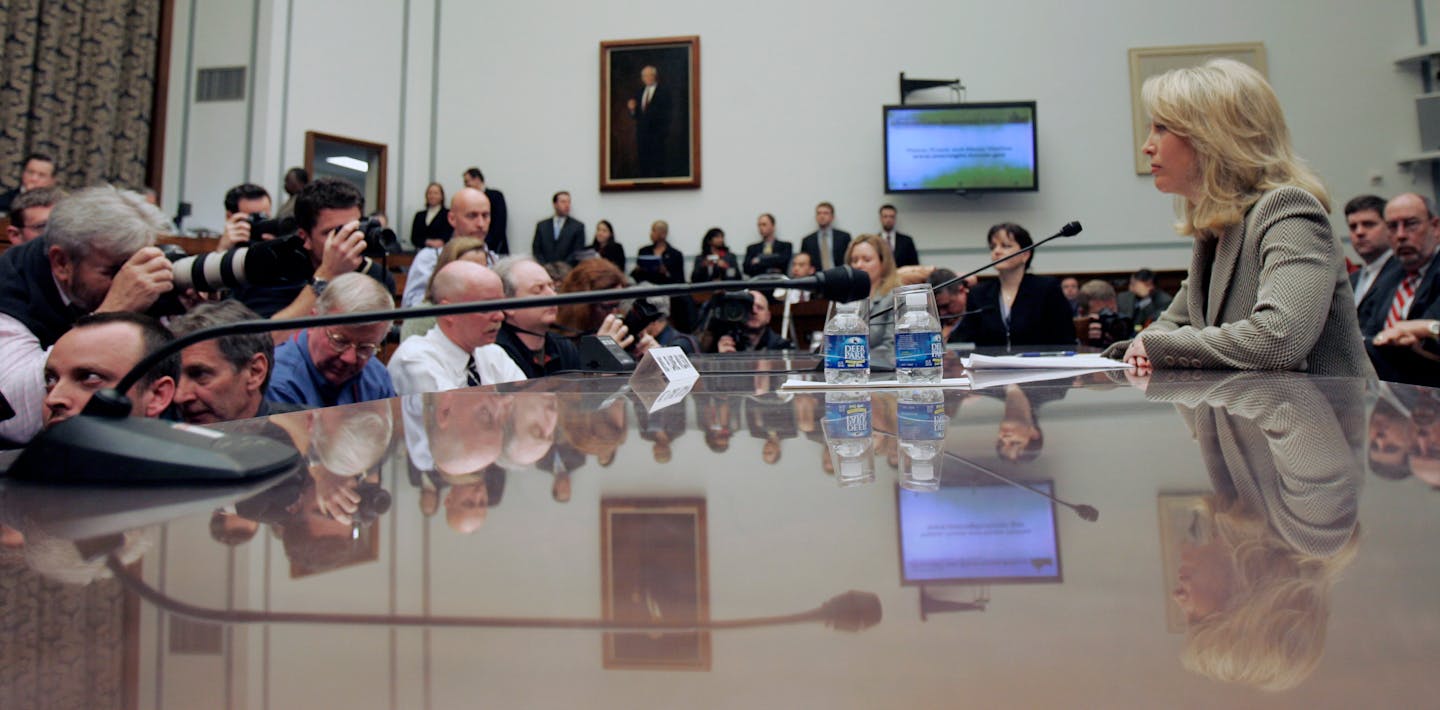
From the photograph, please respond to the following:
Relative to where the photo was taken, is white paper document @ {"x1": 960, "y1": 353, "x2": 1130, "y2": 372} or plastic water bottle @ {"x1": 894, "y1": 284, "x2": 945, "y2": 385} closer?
plastic water bottle @ {"x1": 894, "y1": 284, "x2": 945, "y2": 385}

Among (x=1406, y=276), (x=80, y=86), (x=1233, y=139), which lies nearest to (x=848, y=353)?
(x=1233, y=139)

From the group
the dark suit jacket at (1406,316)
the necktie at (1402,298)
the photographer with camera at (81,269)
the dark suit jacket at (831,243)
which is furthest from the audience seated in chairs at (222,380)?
the dark suit jacket at (831,243)

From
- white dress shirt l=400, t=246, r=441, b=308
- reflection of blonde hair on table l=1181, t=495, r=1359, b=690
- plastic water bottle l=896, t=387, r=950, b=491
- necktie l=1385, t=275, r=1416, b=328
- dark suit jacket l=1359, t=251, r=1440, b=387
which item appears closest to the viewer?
reflection of blonde hair on table l=1181, t=495, r=1359, b=690

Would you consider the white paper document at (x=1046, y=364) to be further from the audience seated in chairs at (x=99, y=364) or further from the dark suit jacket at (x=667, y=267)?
the dark suit jacket at (x=667, y=267)

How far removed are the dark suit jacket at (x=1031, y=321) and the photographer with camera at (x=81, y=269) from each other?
2.40 m

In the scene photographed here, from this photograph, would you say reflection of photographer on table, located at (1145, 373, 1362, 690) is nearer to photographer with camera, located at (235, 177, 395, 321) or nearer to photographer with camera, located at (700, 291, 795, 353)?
photographer with camera, located at (235, 177, 395, 321)

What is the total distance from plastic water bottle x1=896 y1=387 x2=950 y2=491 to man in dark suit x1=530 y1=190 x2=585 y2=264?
5.56m

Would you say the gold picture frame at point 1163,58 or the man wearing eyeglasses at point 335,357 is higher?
the gold picture frame at point 1163,58

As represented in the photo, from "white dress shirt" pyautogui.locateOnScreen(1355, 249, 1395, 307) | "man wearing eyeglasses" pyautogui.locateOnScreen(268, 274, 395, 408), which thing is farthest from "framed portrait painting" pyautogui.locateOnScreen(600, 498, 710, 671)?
"white dress shirt" pyautogui.locateOnScreen(1355, 249, 1395, 307)

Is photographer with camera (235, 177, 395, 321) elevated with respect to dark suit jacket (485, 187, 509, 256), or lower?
lower

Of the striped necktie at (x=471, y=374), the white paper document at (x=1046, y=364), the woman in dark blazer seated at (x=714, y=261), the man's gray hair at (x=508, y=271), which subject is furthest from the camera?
the woman in dark blazer seated at (x=714, y=261)

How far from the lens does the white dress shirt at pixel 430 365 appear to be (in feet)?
6.00

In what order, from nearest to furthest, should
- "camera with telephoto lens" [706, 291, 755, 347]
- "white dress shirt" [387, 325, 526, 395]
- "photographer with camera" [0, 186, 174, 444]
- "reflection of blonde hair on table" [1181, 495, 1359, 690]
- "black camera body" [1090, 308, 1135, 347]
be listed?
"reflection of blonde hair on table" [1181, 495, 1359, 690] < "photographer with camera" [0, 186, 174, 444] < "white dress shirt" [387, 325, 526, 395] < "camera with telephoto lens" [706, 291, 755, 347] < "black camera body" [1090, 308, 1135, 347]

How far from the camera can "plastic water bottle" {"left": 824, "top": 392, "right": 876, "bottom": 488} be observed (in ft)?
1.64
